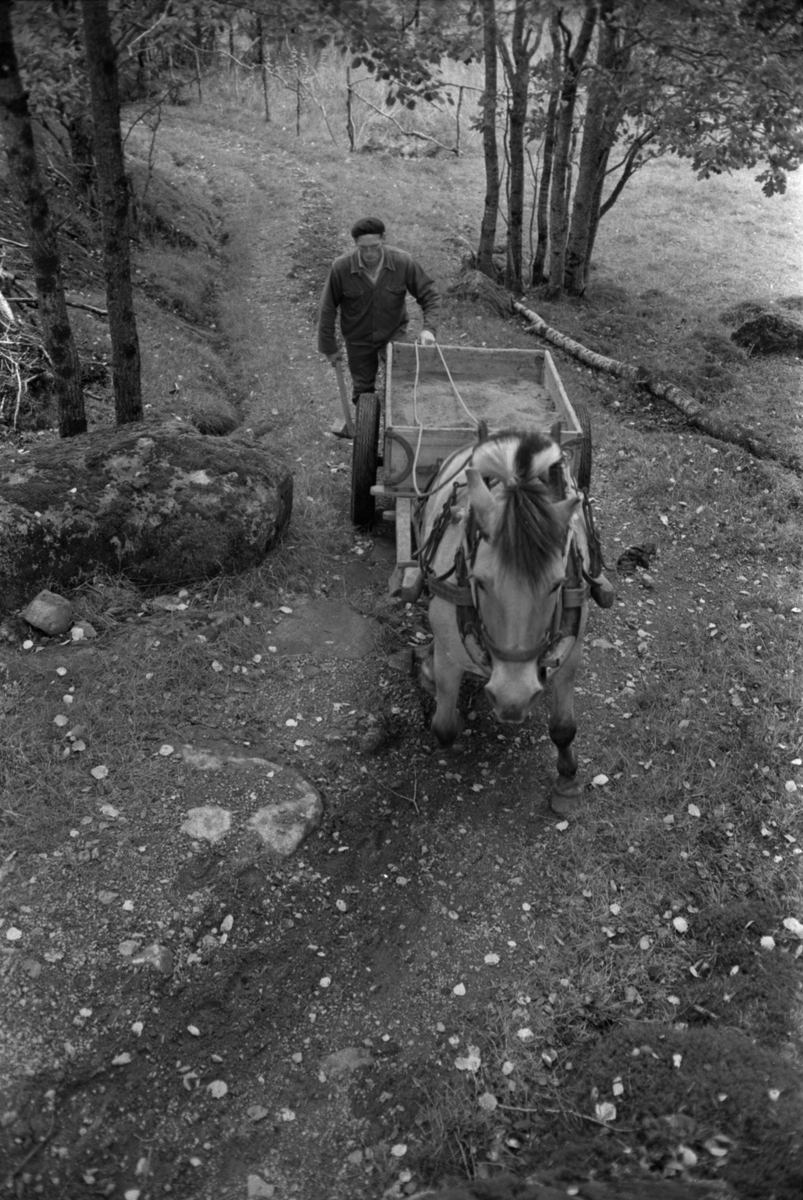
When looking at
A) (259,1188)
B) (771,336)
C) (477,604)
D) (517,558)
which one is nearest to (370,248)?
(477,604)

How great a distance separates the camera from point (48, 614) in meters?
5.53

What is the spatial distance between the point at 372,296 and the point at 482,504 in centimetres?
413

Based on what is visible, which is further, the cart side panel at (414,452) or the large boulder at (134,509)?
the cart side panel at (414,452)

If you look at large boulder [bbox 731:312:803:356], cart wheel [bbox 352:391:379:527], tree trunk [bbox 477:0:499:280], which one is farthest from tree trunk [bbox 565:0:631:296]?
cart wheel [bbox 352:391:379:527]

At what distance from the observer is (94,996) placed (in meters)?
3.68

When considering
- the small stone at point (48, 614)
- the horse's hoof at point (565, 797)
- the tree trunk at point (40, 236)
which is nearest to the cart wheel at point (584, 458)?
the horse's hoof at point (565, 797)

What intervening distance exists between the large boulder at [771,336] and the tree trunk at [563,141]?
3.22 meters

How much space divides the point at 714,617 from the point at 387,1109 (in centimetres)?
442

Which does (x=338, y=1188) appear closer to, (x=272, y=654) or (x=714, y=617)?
(x=272, y=654)

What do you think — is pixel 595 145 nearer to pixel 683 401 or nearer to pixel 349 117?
pixel 683 401

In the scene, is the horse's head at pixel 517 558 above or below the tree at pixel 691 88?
below

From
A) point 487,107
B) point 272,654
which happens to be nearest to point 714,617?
point 272,654

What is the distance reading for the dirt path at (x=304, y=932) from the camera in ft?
10.9

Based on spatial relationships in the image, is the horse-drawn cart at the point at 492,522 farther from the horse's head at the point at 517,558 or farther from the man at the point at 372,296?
the man at the point at 372,296
